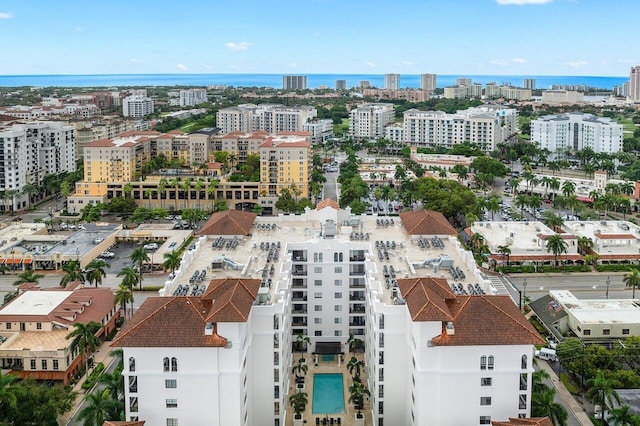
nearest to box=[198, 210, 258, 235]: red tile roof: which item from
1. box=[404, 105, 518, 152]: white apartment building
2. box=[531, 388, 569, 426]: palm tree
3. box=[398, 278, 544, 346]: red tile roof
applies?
box=[398, 278, 544, 346]: red tile roof

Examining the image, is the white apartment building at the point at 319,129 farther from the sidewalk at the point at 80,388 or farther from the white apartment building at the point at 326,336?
the sidewalk at the point at 80,388

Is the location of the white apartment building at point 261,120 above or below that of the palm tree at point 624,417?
above

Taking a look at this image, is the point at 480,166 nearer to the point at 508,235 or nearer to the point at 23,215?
the point at 508,235

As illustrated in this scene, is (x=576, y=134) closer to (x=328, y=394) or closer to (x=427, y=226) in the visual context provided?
(x=427, y=226)

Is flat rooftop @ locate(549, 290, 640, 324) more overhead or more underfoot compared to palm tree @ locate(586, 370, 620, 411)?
more overhead

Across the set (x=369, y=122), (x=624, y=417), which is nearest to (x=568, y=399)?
(x=624, y=417)

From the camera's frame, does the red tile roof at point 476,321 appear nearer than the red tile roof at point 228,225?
Yes

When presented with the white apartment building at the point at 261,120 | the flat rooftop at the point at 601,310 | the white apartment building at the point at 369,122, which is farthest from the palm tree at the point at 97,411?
the white apartment building at the point at 369,122

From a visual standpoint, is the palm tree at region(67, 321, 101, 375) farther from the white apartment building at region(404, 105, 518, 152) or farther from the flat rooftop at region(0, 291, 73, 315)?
the white apartment building at region(404, 105, 518, 152)
